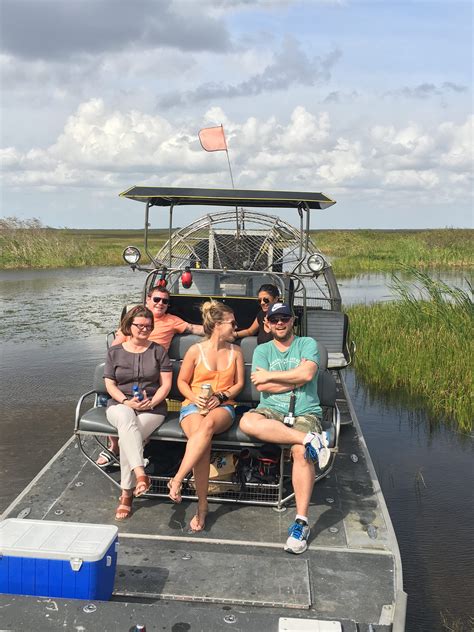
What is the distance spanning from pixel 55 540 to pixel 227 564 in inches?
43.1

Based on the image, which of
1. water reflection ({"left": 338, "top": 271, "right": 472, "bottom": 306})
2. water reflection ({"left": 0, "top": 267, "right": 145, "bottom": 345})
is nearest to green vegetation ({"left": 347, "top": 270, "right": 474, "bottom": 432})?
water reflection ({"left": 338, "top": 271, "right": 472, "bottom": 306})

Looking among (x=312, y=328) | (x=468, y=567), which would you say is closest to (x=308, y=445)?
(x=468, y=567)

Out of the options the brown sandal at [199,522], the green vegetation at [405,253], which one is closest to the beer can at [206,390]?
the brown sandal at [199,522]

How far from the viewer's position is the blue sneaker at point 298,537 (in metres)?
4.14

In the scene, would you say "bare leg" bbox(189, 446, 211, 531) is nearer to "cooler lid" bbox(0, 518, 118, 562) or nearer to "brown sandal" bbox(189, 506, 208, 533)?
"brown sandal" bbox(189, 506, 208, 533)

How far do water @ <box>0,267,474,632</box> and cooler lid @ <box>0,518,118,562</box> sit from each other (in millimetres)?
2259

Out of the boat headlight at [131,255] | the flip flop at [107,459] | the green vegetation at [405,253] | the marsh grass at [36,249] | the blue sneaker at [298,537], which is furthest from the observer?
the marsh grass at [36,249]

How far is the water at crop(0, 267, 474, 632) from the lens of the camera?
5.02m

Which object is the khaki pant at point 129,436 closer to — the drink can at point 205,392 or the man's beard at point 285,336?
the drink can at point 205,392

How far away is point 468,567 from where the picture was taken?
512 cm

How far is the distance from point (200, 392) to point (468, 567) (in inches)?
97.7

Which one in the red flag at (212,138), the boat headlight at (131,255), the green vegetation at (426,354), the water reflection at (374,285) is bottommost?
the water reflection at (374,285)

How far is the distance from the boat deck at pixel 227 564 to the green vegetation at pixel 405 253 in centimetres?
2149

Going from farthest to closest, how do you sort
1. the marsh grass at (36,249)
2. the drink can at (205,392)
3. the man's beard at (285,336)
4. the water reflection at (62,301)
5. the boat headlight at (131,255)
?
the marsh grass at (36,249) < the water reflection at (62,301) < the boat headlight at (131,255) < the man's beard at (285,336) < the drink can at (205,392)
